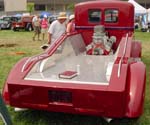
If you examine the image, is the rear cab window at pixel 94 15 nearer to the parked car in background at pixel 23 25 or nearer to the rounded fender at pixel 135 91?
the rounded fender at pixel 135 91

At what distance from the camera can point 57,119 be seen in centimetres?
527

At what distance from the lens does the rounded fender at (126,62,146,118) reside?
4434 millimetres

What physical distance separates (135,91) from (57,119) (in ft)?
4.41

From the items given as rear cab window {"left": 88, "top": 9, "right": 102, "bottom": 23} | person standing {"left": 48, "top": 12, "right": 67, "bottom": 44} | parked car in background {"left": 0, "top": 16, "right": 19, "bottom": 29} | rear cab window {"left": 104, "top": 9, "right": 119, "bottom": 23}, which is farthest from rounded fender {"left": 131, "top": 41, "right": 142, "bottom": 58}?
parked car in background {"left": 0, "top": 16, "right": 19, "bottom": 29}

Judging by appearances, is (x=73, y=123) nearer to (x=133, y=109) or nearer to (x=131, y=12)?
(x=133, y=109)

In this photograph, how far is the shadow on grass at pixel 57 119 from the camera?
5.10 m

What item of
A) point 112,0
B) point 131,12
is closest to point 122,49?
point 131,12

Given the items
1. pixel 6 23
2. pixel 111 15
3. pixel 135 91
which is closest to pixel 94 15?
pixel 111 15

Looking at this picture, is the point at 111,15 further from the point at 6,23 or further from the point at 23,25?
the point at 6,23

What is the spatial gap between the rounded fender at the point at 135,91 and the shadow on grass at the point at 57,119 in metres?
0.58

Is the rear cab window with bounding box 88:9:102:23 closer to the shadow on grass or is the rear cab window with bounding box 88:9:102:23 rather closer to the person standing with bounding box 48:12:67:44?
the person standing with bounding box 48:12:67:44

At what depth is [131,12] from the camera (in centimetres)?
824

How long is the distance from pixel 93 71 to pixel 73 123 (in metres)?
0.84

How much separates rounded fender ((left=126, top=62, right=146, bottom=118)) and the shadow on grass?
0.58 meters
